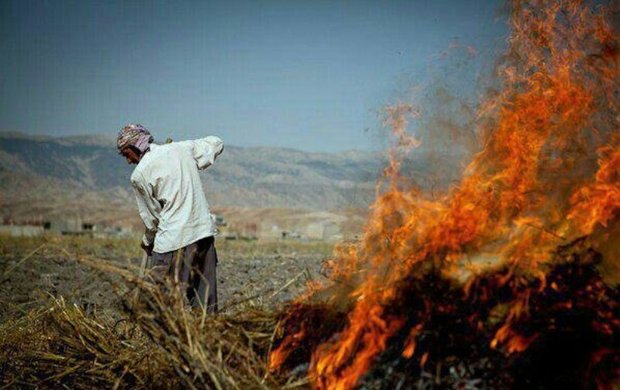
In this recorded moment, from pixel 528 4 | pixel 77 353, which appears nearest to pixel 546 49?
pixel 528 4

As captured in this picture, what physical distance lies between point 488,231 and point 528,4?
2.31m

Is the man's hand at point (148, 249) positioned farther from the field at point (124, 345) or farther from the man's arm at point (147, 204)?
the field at point (124, 345)

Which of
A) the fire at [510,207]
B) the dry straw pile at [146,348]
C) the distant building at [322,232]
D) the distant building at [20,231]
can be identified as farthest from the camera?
the distant building at [322,232]

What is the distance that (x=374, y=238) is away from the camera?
12.8 ft

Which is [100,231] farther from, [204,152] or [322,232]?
[204,152]

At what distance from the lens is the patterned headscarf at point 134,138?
5.21m

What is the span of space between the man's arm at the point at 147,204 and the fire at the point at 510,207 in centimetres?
192

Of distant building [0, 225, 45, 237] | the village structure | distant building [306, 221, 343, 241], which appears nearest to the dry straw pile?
the village structure

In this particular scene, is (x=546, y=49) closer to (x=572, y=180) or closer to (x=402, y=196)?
(x=572, y=180)

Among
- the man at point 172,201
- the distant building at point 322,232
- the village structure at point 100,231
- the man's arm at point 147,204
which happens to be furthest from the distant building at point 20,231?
the man at point 172,201

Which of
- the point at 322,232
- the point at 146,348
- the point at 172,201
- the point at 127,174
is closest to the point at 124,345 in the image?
the point at 146,348

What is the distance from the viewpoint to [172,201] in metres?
5.16

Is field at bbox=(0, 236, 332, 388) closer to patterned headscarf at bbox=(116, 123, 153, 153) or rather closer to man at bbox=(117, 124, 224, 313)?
man at bbox=(117, 124, 224, 313)

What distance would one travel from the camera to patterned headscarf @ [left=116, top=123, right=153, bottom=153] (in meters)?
5.21
